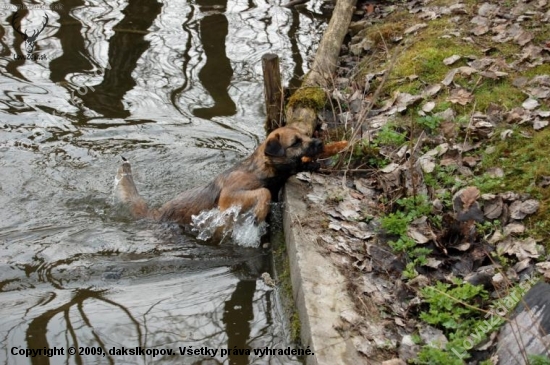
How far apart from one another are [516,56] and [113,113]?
6014 mm

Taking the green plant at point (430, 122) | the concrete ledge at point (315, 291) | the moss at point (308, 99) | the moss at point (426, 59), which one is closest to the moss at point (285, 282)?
the concrete ledge at point (315, 291)

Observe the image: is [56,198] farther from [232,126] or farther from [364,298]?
[364,298]

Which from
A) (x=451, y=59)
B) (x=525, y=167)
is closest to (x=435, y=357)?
(x=525, y=167)

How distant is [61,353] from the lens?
5492 millimetres

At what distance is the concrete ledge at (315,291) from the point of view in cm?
514

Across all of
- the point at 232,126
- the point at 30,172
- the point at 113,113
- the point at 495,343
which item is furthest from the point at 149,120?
the point at 495,343

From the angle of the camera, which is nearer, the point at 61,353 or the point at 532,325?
the point at 532,325

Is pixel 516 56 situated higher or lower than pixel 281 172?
higher

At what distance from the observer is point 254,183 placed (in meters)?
7.75

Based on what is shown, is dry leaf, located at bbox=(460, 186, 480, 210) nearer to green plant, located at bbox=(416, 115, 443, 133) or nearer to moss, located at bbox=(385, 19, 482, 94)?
green plant, located at bbox=(416, 115, 443, 133)

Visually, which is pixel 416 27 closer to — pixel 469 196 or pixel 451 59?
pixel 451 59

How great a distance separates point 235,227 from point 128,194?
1607mm

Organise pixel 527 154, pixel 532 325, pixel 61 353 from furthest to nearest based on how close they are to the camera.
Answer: pixel 527 154, pixel 61 353, pixel 532 325

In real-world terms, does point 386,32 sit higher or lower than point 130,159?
higher
